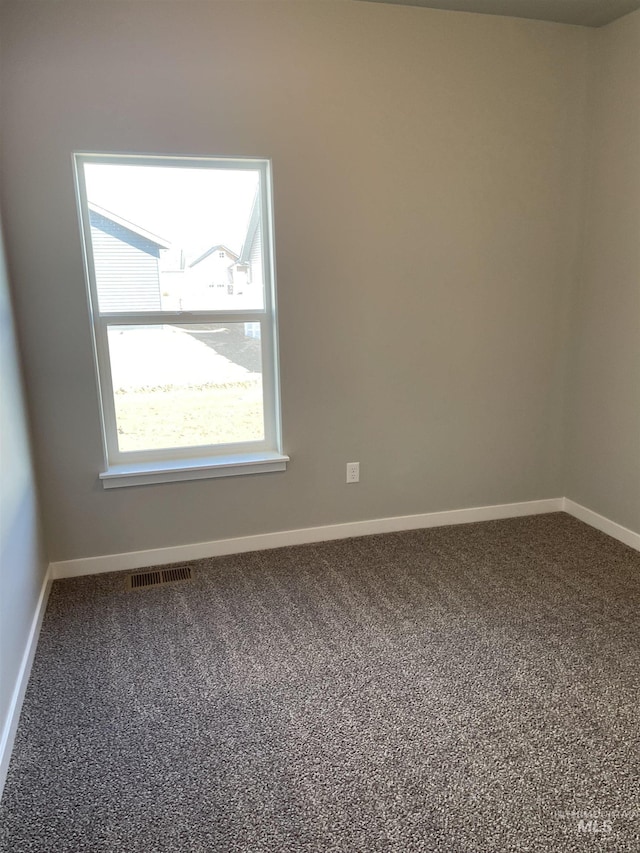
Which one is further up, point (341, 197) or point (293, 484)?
point (341, 197)

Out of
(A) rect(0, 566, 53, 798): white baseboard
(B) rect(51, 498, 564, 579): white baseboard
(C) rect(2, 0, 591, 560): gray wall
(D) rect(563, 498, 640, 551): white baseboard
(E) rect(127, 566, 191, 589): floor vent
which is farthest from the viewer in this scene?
(D) rect(563, 498, 640, 551): white baseboard

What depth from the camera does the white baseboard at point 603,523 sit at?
288 cm

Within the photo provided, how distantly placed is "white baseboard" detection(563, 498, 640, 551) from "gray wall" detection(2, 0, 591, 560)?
290 mm

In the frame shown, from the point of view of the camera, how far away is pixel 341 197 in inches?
102

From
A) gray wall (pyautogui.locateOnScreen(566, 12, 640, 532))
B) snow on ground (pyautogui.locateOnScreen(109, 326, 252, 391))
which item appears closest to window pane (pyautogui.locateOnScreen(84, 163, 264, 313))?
snow on ground (pyautogui.locateOnScreen(109, 326, 252, 391))

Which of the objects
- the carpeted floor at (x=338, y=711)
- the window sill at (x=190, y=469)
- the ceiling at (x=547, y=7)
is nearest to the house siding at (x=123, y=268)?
the window sill at (x=190, y=469)

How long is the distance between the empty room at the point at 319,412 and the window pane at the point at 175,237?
0.05 ft

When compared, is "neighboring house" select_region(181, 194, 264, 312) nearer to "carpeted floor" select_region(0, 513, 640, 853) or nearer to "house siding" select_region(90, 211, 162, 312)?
"house siding" select_region(90, 211, 162, 312)

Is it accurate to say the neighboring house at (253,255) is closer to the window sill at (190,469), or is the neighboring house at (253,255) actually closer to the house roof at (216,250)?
the house roof at (216,250)

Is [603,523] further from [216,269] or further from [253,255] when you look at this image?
[216,269]

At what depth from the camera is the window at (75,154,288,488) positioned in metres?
2.46

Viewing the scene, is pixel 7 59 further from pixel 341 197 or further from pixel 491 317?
pixel 491 317

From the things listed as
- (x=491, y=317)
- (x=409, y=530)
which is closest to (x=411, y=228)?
(x=491, y=317)

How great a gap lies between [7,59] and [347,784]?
2902 millimetres
